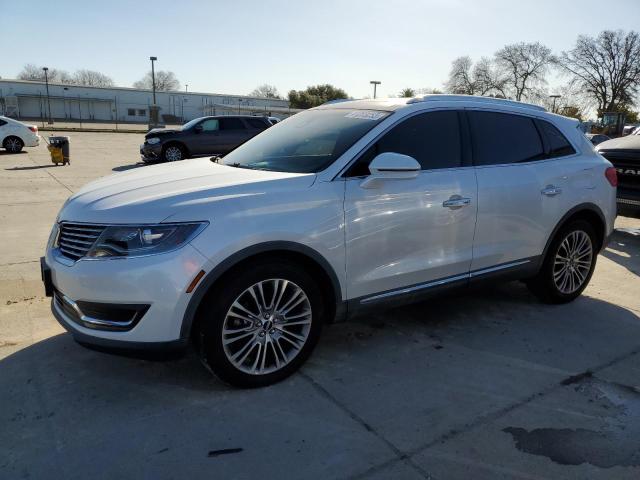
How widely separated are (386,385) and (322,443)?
736mm

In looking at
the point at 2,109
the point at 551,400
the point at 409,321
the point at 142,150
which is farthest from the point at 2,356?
the point at 2,109

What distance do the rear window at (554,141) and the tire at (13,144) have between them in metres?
19.5

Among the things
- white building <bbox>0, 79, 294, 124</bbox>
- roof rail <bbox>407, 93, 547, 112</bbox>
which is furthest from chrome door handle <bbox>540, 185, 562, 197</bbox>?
white building <bbox>0, 79, 294, 124</bbox>

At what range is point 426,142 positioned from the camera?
12.4ft

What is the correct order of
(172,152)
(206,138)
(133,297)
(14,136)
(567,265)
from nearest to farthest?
(133,297) → (567,265) → (172,152) → (206,138) → (14,136)

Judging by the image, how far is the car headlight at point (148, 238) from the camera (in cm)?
276

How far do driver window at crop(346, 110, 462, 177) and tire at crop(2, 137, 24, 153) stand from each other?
1940 cm

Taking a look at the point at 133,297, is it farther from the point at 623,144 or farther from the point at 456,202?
the point at 623,144

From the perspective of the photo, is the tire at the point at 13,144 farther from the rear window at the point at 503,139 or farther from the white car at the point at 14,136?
the rear window at the point at 503,139

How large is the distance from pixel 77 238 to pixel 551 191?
12.0 feet

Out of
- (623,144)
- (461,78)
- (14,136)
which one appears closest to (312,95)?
(461,78)

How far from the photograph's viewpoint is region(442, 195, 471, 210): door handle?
372 cm

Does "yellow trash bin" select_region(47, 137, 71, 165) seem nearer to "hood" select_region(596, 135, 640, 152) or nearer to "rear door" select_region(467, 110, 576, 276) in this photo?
"hood" select_region(596, 135, 640, 152)

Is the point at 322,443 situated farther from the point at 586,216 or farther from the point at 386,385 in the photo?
the point at 586,216
